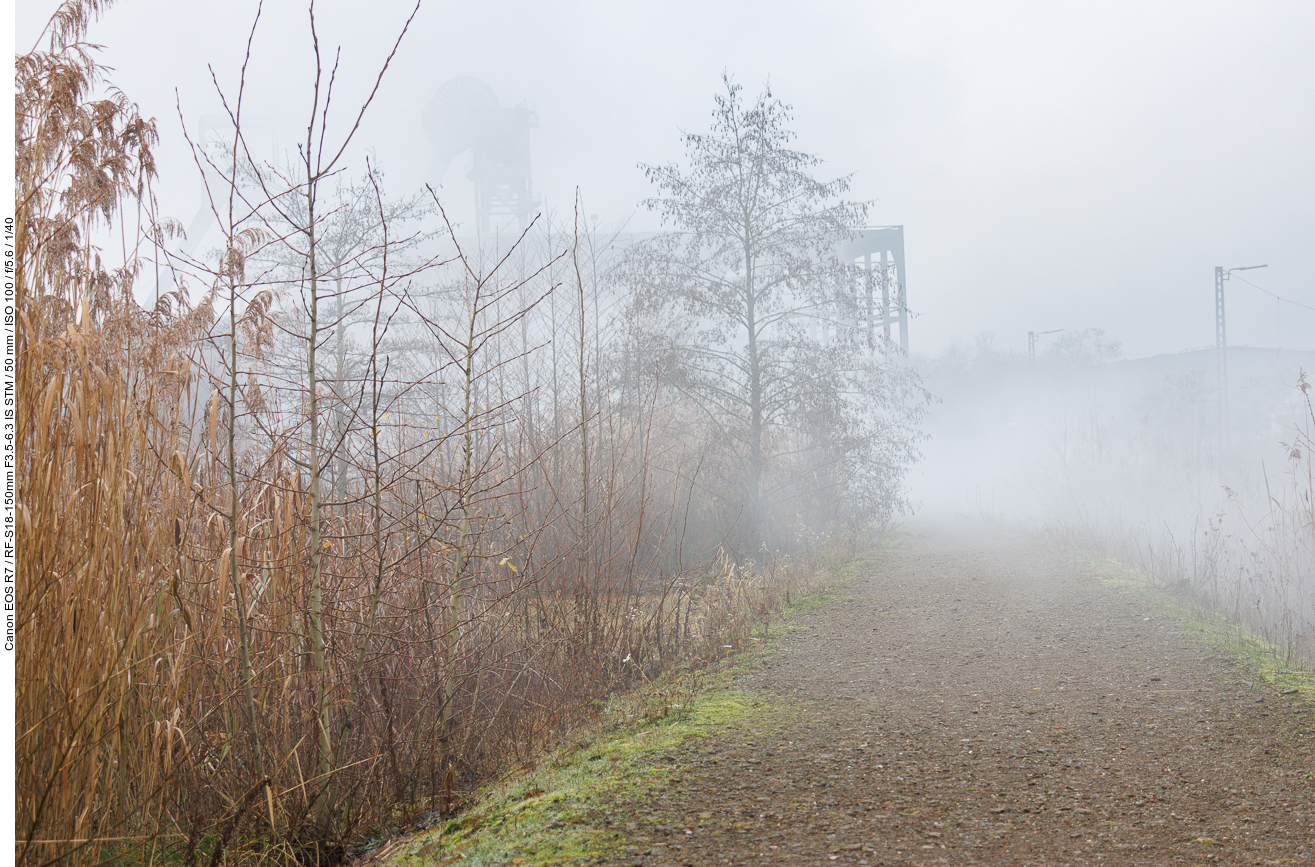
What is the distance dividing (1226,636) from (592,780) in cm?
463

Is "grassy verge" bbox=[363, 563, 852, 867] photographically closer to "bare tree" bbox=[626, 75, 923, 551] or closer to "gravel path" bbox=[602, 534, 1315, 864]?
"gravel path" bbox=[602, 534, 1315, 864]

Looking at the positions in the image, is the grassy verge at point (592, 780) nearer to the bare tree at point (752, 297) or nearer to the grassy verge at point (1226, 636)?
the grassy verge at point (1226, 636)

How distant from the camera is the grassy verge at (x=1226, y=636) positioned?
418cm

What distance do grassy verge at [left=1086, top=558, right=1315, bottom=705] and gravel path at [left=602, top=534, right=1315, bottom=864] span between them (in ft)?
0.33

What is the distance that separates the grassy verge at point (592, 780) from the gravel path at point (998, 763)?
0.34ft

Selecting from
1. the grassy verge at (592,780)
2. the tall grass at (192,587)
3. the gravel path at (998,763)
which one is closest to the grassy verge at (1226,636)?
the gravel path at (998,763)

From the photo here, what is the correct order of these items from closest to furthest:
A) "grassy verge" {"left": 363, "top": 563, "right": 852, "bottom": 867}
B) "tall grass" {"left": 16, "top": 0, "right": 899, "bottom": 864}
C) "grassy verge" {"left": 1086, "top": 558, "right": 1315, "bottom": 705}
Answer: "tall grass" {"left": 16, "top": 0, "right": 899, "bottom": 864} < "grassy verge" {"left": 363, "top": 563, "right": 852, "bottom": 867} < "grassy verge" {"left": 1086, "top": 558, "right": 1315, "bottom": 705}

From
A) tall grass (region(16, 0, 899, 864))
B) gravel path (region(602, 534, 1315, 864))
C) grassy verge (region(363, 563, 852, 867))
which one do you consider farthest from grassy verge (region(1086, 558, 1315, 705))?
tall grass (region(16, 0, 899, 864))

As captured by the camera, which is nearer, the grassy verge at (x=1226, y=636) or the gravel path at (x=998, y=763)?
the gravel path at (x=998, y=763)

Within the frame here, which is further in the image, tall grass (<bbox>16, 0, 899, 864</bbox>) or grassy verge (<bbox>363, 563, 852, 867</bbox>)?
grassy verge (<bbox>363, 563, 852, 867</bbox>)

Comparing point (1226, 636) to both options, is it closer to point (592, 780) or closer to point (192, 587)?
point (592, 780)

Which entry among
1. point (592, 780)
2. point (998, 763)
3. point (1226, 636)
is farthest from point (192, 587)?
point (1226, 636)

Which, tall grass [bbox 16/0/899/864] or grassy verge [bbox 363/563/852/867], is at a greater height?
tall grass [bbox 16/0/899/864]

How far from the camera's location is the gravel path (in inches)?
92.3
